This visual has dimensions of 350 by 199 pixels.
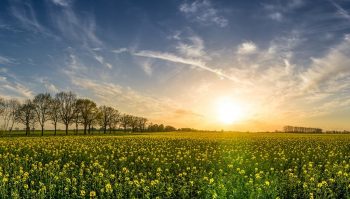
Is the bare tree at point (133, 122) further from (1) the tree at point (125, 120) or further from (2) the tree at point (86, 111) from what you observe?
(2) the tree at point (86, 111)

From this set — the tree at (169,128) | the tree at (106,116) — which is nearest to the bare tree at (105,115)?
the tree at (106,116)

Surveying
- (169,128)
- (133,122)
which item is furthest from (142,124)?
(169,128)

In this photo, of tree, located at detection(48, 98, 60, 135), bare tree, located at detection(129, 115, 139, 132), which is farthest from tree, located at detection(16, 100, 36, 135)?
bare tree, located at detection(129, 115, 139, 132)

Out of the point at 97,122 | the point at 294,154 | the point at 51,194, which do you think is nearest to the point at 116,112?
the point at 97,122

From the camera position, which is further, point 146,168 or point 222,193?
point 146,168

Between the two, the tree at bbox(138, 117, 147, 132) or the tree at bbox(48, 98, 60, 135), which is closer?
the tree at bbox(48, 98, 60, 135)

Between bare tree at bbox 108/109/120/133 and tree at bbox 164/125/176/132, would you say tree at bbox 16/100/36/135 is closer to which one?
bare tree at bbox 108/109/120/133

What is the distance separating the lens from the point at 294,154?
25281 mm

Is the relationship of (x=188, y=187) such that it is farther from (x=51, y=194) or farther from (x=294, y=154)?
(x=294, y=154)

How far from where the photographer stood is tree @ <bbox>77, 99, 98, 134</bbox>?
9638 centimetres

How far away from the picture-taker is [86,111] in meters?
96.9

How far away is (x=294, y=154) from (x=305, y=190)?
1441 centimetres

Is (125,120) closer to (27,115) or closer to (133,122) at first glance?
(133,122)

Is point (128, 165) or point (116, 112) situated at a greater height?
point (116, 112)
